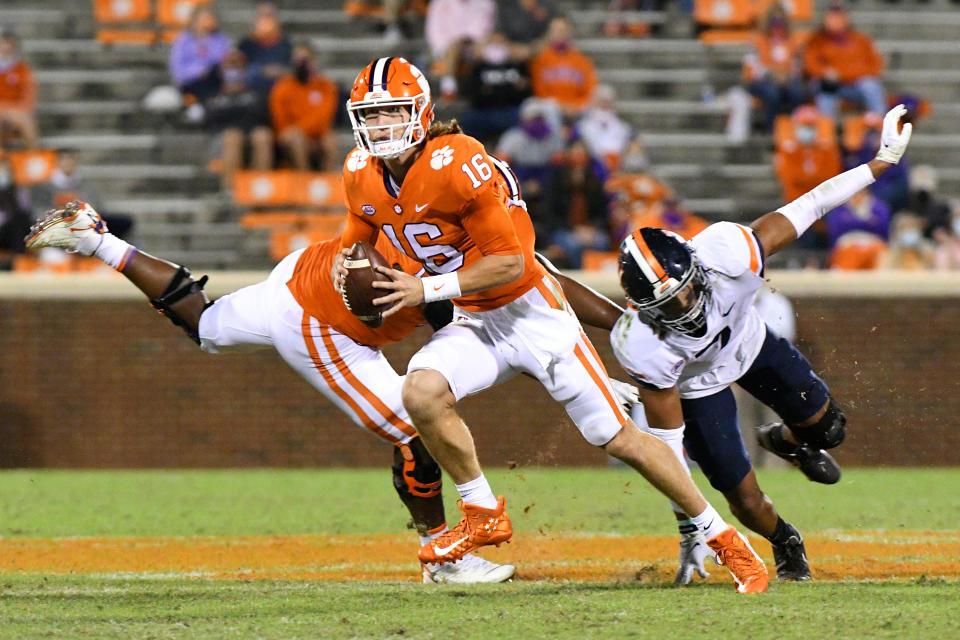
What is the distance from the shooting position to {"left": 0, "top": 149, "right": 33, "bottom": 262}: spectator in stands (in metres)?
11.0

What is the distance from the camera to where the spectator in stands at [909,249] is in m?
11.3

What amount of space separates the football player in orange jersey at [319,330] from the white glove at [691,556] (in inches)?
27.6

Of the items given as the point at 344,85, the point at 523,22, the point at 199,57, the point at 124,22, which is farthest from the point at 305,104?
the point at 124,22

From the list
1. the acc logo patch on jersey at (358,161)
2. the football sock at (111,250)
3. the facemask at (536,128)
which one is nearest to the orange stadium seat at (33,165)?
the facemask at (536,128)

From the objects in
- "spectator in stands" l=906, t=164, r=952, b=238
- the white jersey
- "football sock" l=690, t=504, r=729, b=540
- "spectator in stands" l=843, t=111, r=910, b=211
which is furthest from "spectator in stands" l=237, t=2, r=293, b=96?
"football sock" l=690, t=504, r=729, b=540

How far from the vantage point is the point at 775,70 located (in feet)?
42.0

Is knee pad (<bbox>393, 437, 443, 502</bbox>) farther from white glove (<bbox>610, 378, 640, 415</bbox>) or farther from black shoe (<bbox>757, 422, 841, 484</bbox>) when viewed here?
black shoe (<bbox>757, 422, 841, 484</bbox>)

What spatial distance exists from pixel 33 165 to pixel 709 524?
8305 mm

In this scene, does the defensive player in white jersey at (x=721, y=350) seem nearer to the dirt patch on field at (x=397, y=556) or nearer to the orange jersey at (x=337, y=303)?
the dirt patch on field at (x=397, y=556)

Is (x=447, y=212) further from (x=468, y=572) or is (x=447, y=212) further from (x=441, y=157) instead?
(x=468, y=572)

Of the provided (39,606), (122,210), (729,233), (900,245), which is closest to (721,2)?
(900,245)

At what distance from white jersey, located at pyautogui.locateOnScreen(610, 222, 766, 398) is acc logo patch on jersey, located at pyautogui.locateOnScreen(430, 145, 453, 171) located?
3.03ft

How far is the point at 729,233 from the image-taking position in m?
5.39

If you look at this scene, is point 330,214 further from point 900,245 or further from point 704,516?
point 704,516
